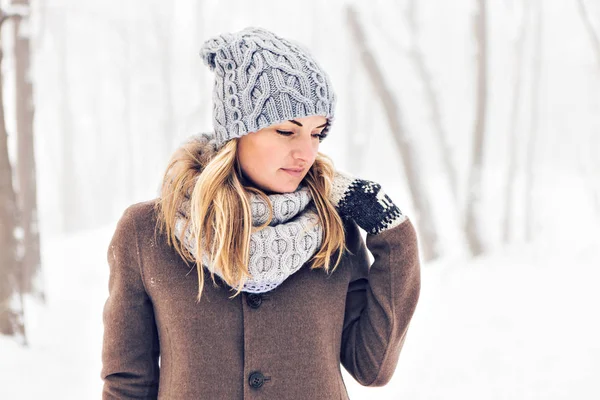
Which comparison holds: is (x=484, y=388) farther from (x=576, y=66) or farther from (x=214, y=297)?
(x=576, y=66)

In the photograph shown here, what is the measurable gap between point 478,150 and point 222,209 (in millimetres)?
6409

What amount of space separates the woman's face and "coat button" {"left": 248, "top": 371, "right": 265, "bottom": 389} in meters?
0.50

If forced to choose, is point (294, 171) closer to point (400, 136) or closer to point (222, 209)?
point (222, 209)

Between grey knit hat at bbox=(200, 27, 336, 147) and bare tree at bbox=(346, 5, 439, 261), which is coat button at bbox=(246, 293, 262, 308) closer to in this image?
grey knit hat at bbox=(200, 27, 336, 147)

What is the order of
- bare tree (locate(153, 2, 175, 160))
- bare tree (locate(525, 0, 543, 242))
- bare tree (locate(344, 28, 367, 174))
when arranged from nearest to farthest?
1. bare tree (locate(525, 0, 543, 242))
2. bare tree (locate(344, 28, 367, 174))
3. bare tree (locate(153, 2, 175, 160))

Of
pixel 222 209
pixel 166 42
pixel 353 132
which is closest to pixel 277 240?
pixel 222 209

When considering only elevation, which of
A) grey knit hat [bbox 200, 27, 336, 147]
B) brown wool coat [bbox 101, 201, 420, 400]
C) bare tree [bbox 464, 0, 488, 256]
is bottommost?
brown wool coat [bbox 101, 201, 420, 400]

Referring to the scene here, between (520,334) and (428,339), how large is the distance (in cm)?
77

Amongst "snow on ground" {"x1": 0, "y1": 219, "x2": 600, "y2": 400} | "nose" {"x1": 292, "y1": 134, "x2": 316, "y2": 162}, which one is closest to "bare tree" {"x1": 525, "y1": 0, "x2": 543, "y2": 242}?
"snow on ground" {"x1": 0, "y1": 219, "x2": 600, "y2": 400}

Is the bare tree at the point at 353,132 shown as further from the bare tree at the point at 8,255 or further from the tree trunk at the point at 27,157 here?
the bare tree at the point at 8,255

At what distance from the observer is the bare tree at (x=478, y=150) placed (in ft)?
23.6

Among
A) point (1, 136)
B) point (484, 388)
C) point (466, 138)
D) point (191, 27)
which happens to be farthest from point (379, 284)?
point (466, 138)

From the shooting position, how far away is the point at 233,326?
1492 mm

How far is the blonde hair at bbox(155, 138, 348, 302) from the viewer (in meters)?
1.43
